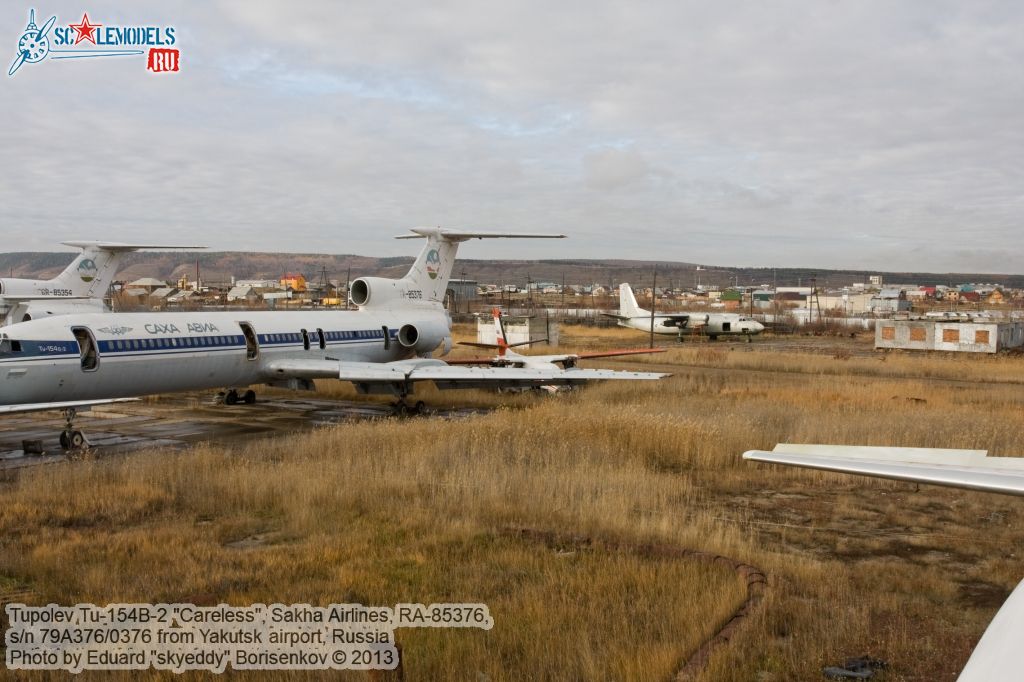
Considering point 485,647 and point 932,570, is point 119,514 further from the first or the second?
point 932,570

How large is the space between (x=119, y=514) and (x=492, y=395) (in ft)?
53.5

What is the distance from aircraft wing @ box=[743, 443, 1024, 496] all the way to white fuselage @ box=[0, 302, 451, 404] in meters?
15.2

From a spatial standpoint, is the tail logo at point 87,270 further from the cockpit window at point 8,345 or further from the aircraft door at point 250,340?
the cockpit window at point 8,345

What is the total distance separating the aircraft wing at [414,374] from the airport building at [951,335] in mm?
31221

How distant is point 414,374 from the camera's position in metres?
20.9

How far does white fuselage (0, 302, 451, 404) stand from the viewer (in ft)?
50.8

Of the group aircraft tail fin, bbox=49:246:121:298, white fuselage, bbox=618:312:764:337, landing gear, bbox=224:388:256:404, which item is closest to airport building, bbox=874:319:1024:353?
white fuselage, bbox=618:312:764:337

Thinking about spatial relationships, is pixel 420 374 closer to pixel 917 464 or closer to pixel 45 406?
pixel 45 406

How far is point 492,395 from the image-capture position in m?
26.1

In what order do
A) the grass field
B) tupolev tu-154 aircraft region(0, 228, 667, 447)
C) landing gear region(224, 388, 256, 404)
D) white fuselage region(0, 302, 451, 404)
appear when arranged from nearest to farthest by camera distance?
the grass field, white fuselage region(0, 302, 451, 404), tupolev tu-154 aircraft region(0, 228, 667, 447), landing gear region(224, 388, 256, 404)

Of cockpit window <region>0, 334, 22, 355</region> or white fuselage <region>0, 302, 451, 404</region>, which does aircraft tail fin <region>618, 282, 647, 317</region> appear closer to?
white fuselage <region>0, 302, 451, 404</region>

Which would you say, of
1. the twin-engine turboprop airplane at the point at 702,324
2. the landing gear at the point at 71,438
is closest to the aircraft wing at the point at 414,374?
the landing gear at the point at 71,438

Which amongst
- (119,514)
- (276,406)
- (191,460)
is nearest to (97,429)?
(276,406)

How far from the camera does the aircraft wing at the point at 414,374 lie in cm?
2036
